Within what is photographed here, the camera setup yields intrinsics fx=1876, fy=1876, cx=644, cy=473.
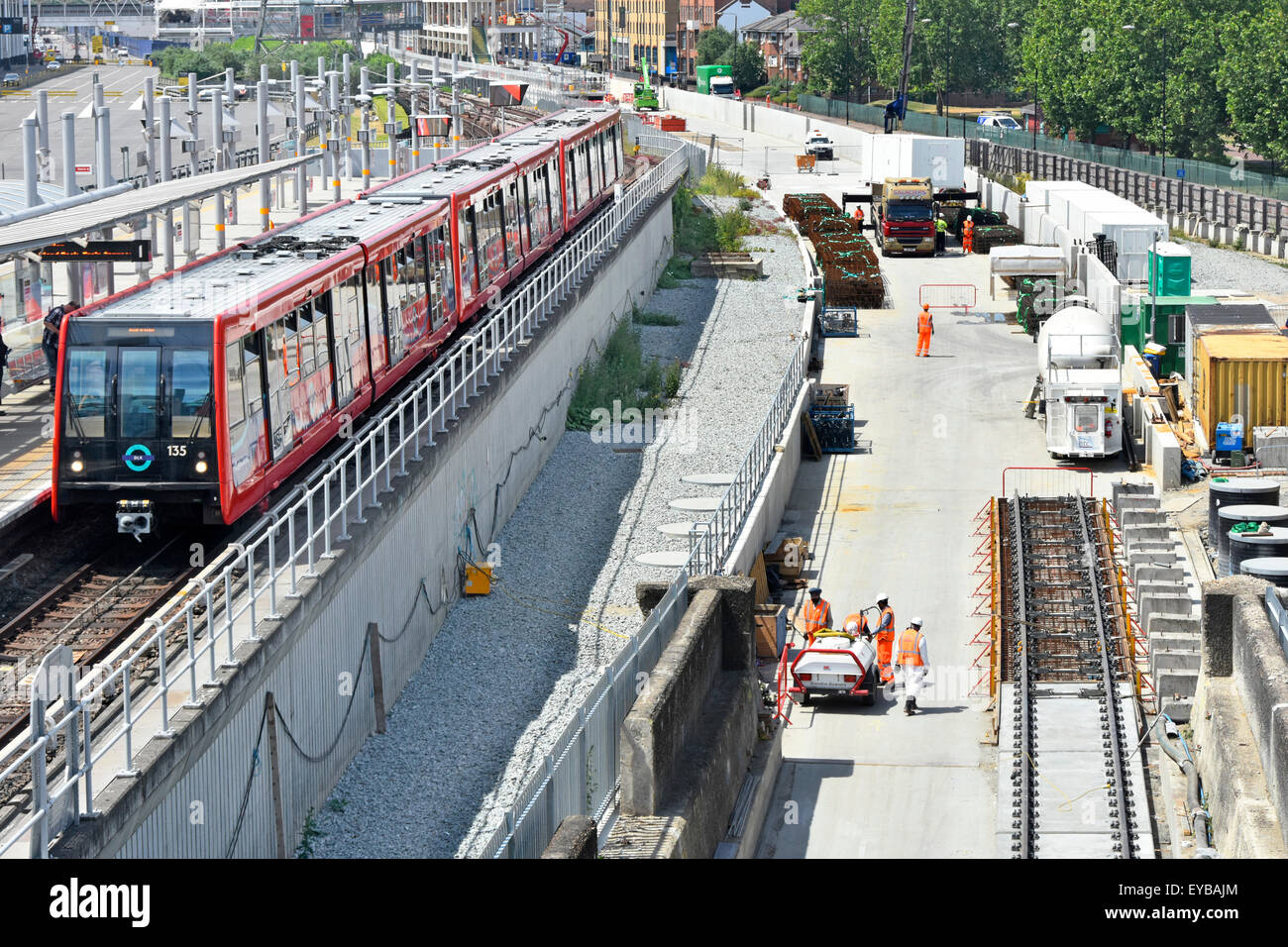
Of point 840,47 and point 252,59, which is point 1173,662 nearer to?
point 252,59

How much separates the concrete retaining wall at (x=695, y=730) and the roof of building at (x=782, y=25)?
129 metres

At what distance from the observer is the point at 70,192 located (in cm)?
3584

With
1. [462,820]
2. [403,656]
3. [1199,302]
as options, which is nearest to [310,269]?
[403,656]

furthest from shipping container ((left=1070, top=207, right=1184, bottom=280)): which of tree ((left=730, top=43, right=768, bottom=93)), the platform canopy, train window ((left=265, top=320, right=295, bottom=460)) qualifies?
tree ((left=730, top=43, right=768, bottom=93))

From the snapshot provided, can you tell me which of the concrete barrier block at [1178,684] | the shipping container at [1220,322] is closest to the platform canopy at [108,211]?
the concrete barrier block at [1178,684]

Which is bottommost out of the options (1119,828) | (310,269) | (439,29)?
(1119,828)

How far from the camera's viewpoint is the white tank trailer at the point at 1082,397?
36781mm

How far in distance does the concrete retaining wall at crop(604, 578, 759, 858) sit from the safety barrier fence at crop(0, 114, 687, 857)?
1.60ft

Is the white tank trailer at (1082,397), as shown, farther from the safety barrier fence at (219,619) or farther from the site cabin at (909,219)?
the site cabin at (909,219)

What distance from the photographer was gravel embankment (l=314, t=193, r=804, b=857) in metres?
18.2

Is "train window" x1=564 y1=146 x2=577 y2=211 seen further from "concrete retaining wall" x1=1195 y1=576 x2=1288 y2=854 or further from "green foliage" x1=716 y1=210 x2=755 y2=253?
"concrete retaining wall" x1=1195 y1=576 x2=1288 y2=854

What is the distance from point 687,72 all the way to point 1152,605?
486 ft

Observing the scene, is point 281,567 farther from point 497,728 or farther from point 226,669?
point 497,728

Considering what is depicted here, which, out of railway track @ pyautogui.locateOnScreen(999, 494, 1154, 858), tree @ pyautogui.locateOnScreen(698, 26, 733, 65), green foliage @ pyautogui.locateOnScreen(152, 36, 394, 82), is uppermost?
tree @ pyautogui.locateOnScreen(698, 26, 733, 65)
